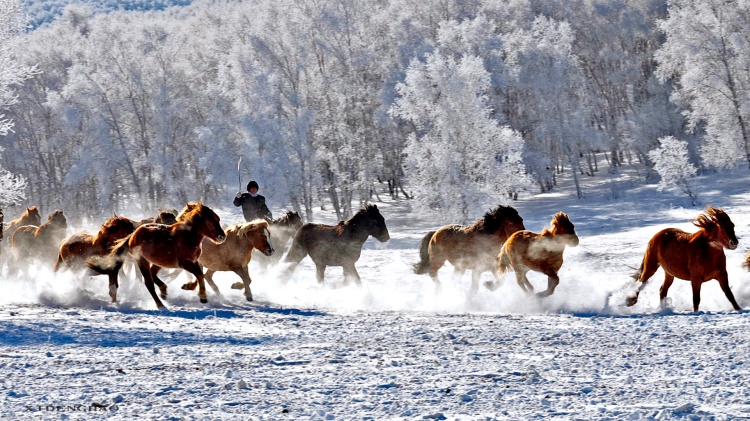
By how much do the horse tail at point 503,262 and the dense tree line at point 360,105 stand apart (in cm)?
2715

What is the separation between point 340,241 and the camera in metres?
16.8

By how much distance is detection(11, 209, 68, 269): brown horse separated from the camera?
672 inches

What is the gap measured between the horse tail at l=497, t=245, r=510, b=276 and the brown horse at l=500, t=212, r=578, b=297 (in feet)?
1.14

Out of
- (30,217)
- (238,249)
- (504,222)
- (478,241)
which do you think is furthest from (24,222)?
(504,222)

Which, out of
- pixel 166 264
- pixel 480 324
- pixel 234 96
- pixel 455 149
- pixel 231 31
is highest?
pixel 231 31

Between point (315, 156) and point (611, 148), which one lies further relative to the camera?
point (611, 148)

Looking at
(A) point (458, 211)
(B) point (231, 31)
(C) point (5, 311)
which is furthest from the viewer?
(B) point (231, 31)

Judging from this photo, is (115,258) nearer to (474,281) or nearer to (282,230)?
(282,230)

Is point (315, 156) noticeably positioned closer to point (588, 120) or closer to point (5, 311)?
point (588, 120)

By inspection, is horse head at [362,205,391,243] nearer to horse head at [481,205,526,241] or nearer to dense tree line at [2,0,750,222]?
horse head at [481,205,526,241]

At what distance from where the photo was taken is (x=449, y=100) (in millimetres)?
43969

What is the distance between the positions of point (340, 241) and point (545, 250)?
4.54 metres

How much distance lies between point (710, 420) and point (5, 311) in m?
10.3

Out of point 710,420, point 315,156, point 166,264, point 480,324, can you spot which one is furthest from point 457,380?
point 315,156
